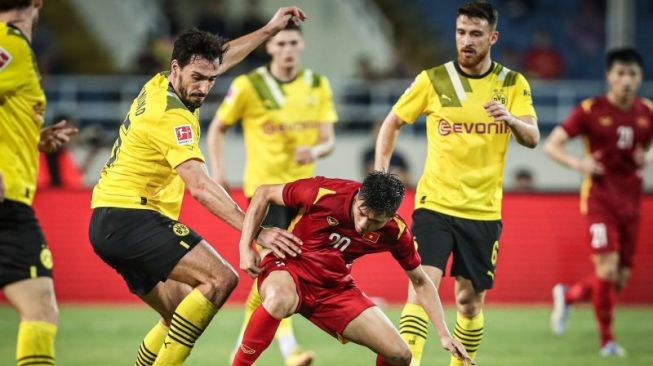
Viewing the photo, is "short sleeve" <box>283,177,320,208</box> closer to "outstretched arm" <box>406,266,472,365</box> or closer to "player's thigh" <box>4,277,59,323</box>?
"outstretched arm" <box>406,266,472,365</box>

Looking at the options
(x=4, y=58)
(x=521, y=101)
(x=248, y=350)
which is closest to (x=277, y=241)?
(x=248, y=350)

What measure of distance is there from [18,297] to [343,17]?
52.9ft

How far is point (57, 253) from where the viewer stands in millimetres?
13969

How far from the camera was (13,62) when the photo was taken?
596 centimetres

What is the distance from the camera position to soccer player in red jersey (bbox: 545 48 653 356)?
10.7m

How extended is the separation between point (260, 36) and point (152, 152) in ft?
4.92

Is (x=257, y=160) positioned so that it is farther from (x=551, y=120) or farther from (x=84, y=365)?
(x=551, y=120)

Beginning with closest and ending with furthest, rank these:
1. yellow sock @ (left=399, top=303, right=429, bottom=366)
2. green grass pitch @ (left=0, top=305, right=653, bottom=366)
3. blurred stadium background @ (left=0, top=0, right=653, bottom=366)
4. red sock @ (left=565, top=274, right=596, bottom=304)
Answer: yellow sock @ (left=399, top=303, right=429, bottom=366)
green grass pitch @ (left=0, top=305, right=653, bottom=366)
blurred stadium background @ (left=0, top=0, right=653, bottom=366)
red sock @ (left=565, top=274, right=596, bottom=304)

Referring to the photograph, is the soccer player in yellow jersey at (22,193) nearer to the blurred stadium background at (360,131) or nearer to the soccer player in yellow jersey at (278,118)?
the blurred stadium background at (360,131)

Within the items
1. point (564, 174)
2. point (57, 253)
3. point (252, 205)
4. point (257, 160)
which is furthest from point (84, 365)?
point (564, 174)

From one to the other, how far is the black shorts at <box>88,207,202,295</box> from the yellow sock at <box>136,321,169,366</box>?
44 centimetres

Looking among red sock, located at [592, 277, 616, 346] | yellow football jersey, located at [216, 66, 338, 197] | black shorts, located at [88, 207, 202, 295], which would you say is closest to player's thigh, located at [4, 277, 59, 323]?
black shorts, located at [88, 207, 202, 295]

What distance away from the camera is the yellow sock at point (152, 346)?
7.19 meters

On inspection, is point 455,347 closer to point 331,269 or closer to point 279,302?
point 331,269
